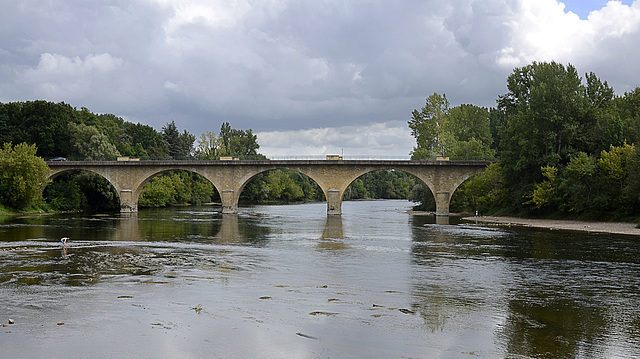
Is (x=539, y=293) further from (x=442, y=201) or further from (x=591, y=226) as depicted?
(x=442, y=201)

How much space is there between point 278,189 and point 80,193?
50.1 m

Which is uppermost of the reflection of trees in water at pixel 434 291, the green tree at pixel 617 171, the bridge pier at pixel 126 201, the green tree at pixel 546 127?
the green tree at pixel 546 127

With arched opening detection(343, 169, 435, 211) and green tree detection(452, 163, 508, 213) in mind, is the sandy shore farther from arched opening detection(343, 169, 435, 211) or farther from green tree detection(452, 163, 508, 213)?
arched opening detection(343, 169, 435, 211)

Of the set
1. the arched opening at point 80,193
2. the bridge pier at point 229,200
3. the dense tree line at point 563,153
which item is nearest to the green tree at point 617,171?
the dense tree line at point 563,153

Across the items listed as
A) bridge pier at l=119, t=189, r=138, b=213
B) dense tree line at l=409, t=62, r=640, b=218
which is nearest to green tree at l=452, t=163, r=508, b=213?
dense tree line at l=409, t=62, r=640, b=218

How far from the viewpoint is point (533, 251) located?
25453mm

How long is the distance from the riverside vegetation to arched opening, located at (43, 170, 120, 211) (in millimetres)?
136

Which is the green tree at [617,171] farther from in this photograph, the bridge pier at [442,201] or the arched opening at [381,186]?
the arched opening at [381,186]

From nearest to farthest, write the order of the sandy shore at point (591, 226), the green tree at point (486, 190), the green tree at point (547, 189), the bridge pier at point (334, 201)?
the sandy shore at point (591, 226), the green tree at point (547, 189), the green tree at point (486, 190), the bridge pier at point (334, 201)

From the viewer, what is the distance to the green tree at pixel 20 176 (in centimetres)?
5616

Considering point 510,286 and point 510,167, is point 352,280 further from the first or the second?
point 510,167

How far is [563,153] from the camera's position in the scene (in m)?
48.1

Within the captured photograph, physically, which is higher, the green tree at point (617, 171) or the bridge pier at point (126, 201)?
the green tree at point (617, 171)

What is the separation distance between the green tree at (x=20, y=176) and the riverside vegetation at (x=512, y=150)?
0.35 feet
